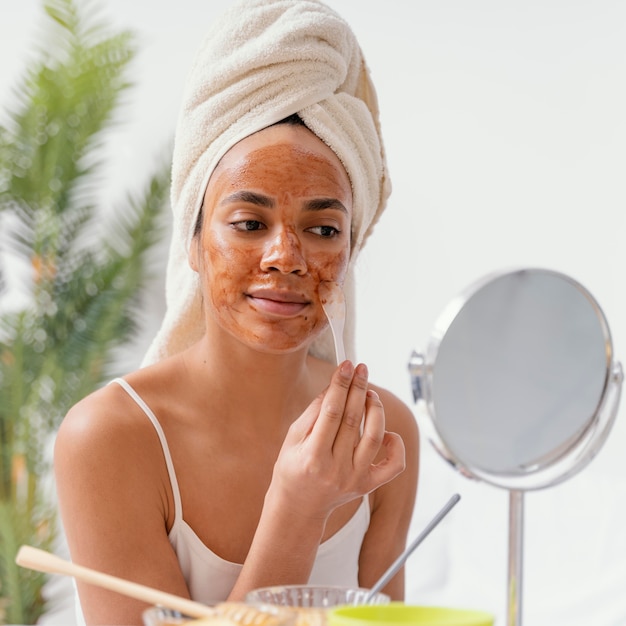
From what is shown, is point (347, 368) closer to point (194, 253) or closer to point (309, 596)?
point (309, 596)

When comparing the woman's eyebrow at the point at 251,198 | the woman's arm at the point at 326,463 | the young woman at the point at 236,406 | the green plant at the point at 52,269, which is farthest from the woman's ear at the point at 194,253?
the green plant at the point at 52,269

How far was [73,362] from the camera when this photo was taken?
308 cm

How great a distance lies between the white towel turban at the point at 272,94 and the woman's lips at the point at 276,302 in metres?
0.18

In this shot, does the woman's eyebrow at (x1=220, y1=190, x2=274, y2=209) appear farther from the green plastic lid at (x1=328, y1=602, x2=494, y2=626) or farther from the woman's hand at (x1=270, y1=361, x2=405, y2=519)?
the green plastic lid at (x1=328, y1=602, x2=494, y2=626)

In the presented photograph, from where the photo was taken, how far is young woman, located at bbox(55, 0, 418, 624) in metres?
1.03

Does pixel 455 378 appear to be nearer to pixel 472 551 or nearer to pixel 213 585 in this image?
pixel 213 585

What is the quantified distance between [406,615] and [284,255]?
1.63ft

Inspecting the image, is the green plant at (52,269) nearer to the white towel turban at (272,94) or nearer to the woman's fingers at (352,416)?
the white towel turban at (272,94)

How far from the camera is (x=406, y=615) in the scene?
0.62m

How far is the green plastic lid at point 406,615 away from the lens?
1.97 feet

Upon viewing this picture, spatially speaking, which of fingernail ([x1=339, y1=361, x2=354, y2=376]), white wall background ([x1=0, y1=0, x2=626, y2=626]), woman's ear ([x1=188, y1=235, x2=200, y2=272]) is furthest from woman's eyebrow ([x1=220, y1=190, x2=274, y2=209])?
white wall background ([x1=0, y1=0, x2=626, y2=626])

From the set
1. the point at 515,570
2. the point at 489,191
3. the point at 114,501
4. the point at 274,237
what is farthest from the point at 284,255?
the point at 489,191

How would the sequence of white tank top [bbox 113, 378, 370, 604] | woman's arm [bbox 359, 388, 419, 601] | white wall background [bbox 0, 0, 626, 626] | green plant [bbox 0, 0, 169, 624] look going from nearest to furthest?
white tank top [bbox 113, 378, 370, 604] < woman's arm [bbox 359, 388, 419, 601] < white wall background [bbox 0, 0, 626, 626] < green plant [bbox 0, 0, 169, 624]

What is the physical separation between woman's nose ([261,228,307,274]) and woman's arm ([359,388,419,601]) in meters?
0.39
